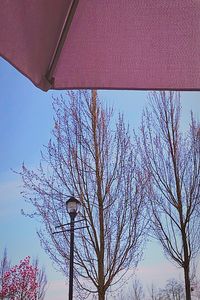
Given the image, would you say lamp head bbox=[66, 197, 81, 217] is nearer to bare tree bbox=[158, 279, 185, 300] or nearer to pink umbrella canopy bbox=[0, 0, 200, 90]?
pink umbrella canopy bbox=[0, 0, 200, 90]

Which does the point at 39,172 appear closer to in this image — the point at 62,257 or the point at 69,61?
the point at 62,257

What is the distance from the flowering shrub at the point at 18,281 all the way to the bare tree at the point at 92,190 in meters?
13.0

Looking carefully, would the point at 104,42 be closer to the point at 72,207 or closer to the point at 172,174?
the point at 72,207

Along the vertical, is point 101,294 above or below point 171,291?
below

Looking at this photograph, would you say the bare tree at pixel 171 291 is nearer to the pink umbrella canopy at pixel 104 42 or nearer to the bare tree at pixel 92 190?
the bare tree at pixel 92 190

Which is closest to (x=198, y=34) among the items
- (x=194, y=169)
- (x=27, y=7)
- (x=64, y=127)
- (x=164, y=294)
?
(x=27, y=7)

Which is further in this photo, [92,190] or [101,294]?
[92,190]

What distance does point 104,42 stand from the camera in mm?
1817

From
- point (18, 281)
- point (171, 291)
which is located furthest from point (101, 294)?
point (171, 291)

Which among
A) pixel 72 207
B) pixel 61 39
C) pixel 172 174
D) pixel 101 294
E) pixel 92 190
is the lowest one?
pixel 101 294

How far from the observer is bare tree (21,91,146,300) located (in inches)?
294

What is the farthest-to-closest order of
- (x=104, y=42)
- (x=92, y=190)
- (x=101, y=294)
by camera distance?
(x=92, y=190) < (x=101, y=294) < (x=104, y=42)

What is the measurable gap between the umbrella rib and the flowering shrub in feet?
64.9

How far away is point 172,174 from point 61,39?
24.6 feet
